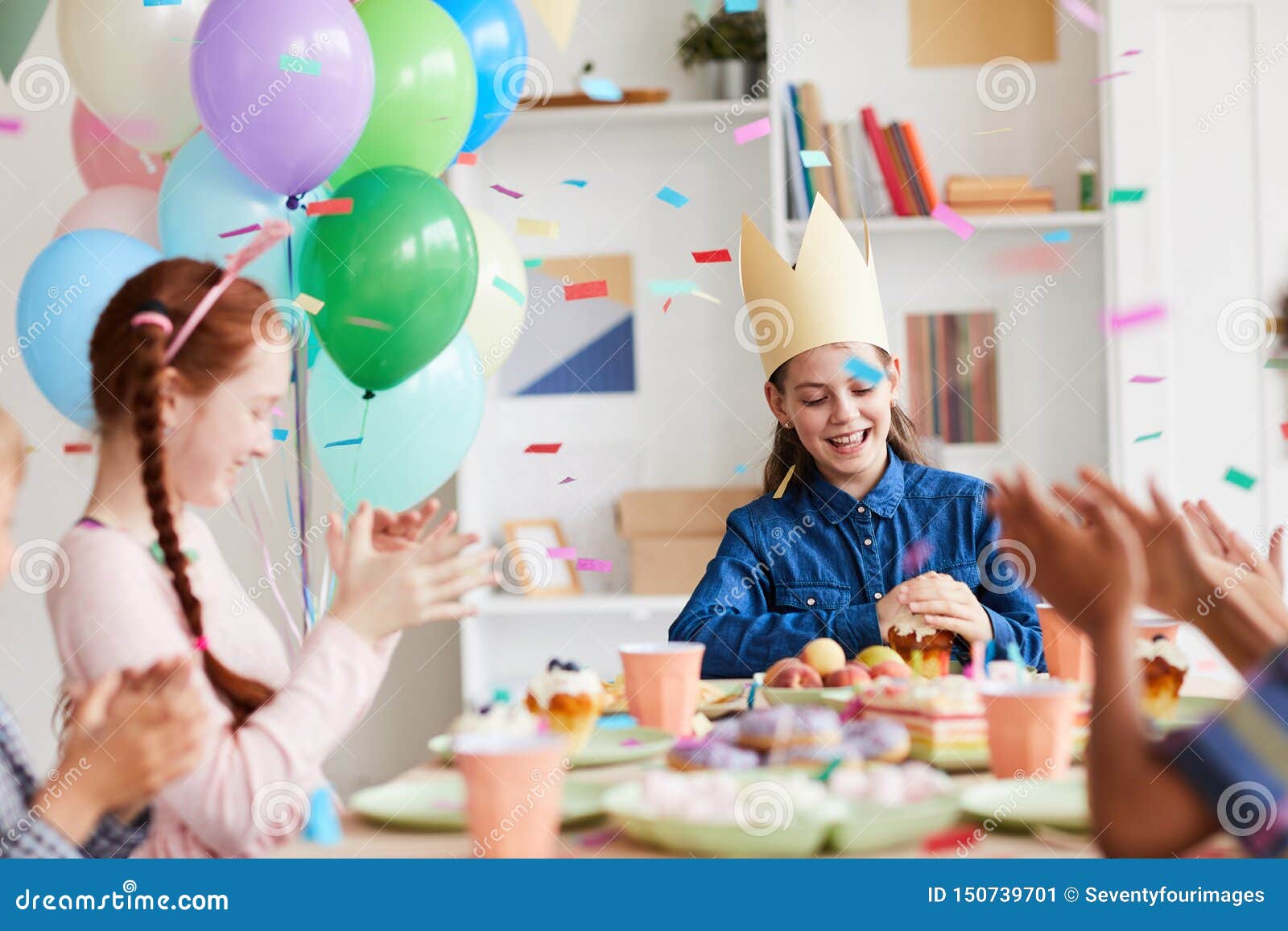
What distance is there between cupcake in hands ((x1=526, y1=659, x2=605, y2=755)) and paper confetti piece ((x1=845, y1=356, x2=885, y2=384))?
31.3 inches

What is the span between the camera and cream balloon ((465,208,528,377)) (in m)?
2.10

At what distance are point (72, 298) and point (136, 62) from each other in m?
0.34

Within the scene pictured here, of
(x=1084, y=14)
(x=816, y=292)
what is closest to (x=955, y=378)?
(x=1084, y=14)

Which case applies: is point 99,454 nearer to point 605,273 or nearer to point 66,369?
point 66,369

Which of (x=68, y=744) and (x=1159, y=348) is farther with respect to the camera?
(x=1159, y=348)

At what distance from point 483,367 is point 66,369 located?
2.26 ft

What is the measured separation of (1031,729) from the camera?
2.92 feet

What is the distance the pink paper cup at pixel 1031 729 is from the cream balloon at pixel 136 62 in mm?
1430

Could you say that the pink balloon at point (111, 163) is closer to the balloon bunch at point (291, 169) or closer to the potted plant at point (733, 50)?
the balloon bunch at point (291, 169)

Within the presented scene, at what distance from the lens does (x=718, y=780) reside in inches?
31.7

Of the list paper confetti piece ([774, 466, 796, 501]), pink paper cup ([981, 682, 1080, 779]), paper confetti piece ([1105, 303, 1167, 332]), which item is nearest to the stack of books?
paper confetti piece ([1105, 303, 1167, 332])

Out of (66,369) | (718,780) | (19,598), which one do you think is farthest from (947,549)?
(19,598)

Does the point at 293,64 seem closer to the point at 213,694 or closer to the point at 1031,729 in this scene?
the point at 213,694
